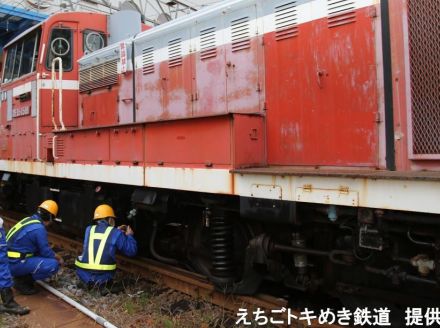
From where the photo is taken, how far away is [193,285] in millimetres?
4941

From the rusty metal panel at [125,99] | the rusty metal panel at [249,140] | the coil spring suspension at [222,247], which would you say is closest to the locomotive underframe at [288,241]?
the coil spring suspension at [222,247]

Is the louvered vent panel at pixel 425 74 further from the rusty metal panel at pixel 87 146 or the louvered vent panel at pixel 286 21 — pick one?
the rusty metal panel at pixel 87 146

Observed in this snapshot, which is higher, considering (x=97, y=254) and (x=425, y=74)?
(x=425, y=74)

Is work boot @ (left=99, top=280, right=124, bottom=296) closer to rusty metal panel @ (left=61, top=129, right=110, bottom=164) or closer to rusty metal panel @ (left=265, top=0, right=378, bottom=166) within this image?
rusty metal panel @ (left=61, top=129, right=110, bottom=164)

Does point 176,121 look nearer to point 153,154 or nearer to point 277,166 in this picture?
point 153,154

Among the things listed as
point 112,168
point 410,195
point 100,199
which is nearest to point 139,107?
point 112,168

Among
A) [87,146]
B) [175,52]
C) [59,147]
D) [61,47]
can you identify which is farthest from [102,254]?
[61,47]

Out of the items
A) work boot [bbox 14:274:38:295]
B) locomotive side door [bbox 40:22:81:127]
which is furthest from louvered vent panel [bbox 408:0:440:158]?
locomotive side door [bbox 40:22:81:127]

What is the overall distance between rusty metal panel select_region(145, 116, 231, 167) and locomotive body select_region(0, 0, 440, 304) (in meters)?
0.02

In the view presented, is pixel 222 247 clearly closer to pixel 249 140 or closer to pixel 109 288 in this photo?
pixel 249 140

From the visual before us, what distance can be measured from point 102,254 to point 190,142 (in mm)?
1942

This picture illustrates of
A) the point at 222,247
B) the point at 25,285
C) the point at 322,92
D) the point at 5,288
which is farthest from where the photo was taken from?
the point at 25,285

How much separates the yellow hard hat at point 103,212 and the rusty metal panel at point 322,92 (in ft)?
7.89

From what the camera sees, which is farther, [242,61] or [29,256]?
[29,256]
